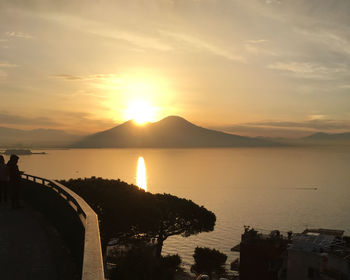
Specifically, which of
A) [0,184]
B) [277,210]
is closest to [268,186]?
[277,210]

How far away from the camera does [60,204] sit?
336 inches

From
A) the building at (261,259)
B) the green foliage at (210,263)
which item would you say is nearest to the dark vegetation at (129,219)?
the building at (261,259)

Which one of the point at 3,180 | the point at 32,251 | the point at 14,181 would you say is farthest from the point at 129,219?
the point at 32,251

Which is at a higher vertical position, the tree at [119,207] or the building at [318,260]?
the tree at [119,207]

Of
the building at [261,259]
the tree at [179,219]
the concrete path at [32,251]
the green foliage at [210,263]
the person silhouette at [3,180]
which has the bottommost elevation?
the green foliage at [210,263]

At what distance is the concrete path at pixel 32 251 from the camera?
19.8ft

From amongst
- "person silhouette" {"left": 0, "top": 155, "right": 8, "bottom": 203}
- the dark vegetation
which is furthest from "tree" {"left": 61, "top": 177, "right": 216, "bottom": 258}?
"person silhouette" {"left": 0, "top": 155, "right": 8, "bottom": 203}

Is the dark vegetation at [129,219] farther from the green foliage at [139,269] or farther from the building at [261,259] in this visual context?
the building at [261,259]

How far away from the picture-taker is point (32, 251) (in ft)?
23.7

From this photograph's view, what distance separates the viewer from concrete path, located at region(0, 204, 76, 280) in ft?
19.8

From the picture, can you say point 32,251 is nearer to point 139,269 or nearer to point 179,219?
point 139,269

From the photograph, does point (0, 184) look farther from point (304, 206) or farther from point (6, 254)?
point (304, 206)

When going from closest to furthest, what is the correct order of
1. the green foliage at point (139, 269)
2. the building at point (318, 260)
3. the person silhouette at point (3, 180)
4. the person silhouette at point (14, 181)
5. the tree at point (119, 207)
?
the person silhouette at point (14, 181) → the person silhouette at point (3, 180) → the green foliage at point (139, 269) → the building at point (318, 260) → the tree at point (119, 207)

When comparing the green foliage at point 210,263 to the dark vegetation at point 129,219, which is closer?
the dark vegetation at point 129,219
